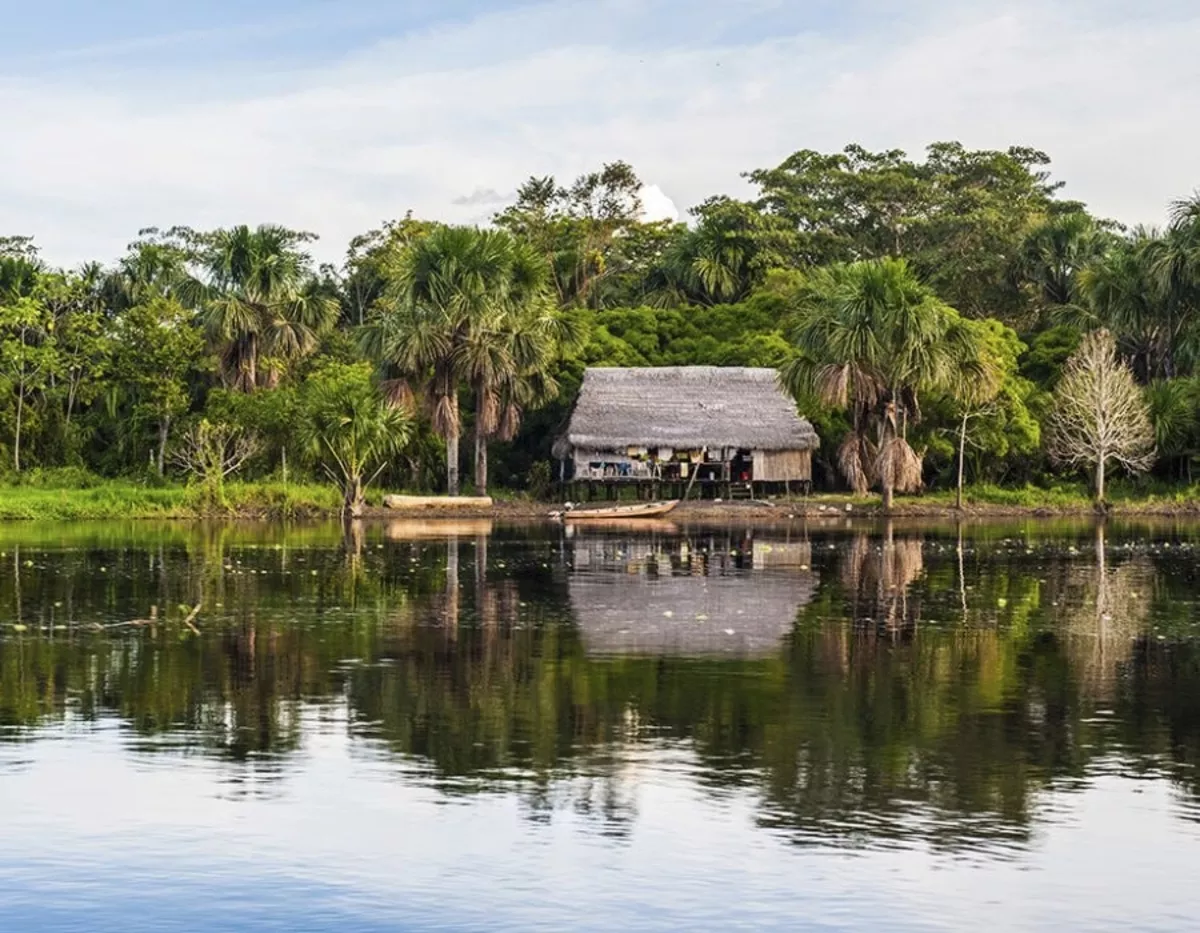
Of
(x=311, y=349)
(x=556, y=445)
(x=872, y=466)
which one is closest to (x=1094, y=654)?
(x=872, y=466)

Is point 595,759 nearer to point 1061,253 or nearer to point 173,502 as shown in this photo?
point 173,502

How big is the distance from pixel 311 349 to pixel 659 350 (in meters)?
12.4

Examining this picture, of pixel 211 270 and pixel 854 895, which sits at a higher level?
pixel 211 270

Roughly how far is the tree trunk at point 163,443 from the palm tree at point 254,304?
2.75 metres

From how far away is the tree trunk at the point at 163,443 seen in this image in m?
55.8

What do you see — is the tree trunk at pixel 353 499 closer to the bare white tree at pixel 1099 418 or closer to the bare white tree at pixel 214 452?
the bare white tree at pixel 214 452

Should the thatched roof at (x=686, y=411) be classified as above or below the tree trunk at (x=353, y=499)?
above

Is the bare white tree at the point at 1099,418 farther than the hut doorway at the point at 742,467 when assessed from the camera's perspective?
No

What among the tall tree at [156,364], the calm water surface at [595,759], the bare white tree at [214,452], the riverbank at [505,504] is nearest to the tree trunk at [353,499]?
the riverbank at [505,504]

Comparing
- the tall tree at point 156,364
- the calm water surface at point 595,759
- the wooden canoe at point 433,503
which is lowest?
the calm water surface at point 595,759

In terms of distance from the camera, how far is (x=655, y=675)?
18.6 meters

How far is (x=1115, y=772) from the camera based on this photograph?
1378 centimetres

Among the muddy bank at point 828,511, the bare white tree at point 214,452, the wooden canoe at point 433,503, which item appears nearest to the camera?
the bare white tree at point 214,452

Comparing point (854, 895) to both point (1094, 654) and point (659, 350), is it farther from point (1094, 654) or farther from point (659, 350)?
point (659, 350)
